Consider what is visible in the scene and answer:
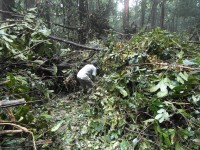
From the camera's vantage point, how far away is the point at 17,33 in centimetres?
596

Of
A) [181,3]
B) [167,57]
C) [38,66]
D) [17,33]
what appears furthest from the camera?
[181,3]

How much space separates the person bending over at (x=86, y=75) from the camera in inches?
222

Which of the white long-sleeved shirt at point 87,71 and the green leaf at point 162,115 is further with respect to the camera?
the white long-sleeved shirt at point 87,71

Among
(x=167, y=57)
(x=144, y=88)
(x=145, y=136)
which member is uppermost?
(x=167, y=57)

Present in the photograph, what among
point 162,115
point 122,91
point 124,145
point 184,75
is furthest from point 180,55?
point 124,145

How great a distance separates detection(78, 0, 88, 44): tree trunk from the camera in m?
9.63

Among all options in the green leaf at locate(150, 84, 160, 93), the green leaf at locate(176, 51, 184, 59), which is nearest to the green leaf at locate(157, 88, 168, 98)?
the green leaf at locate(150, 84, 160, 93)

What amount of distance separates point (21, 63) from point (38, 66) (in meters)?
0.48

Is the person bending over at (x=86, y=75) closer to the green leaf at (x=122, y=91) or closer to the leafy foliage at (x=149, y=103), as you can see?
the leafy foliage at (x=149, y=103)

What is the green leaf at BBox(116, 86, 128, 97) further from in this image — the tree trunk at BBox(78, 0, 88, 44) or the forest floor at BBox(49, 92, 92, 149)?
the tree trunk at BBox(78, 0, 88, 44)

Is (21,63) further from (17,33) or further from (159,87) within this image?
(159,87)

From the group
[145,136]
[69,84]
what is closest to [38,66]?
[69,84]

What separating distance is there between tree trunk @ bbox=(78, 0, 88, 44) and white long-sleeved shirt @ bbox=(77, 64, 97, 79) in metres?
4.02

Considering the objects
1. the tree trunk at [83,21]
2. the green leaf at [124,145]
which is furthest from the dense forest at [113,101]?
the tree trunk at [83,21]
